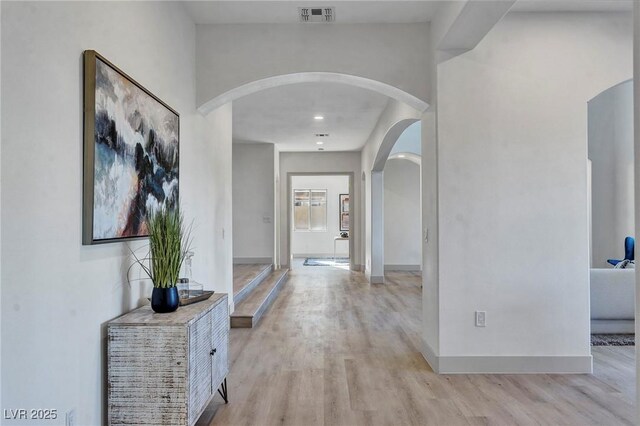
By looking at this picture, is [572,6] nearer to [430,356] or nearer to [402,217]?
[430,356]

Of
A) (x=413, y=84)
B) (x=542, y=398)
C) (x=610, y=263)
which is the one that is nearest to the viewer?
(x=542, y=398)

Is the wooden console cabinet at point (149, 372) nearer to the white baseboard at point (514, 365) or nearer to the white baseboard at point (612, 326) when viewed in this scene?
the white baseboard at point (514, 365)

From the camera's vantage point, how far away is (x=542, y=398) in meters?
2.73

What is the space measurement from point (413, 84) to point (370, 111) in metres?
2.52

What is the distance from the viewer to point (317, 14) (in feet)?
10.6

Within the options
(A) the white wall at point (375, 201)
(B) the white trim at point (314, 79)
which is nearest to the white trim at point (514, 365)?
(B) the white trim at point (314, 79)

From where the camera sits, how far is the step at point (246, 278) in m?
5.36

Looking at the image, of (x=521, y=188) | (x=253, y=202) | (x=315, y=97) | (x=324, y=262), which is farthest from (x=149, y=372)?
(x=324, y=262)

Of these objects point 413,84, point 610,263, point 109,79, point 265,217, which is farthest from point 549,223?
point 265,217

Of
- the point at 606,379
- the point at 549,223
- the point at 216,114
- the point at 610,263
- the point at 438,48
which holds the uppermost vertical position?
the point at 438,48

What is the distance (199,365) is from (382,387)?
141 cm

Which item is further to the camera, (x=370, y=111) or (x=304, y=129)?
(x=304, y=129)

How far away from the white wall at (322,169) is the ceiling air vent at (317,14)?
6084 mm

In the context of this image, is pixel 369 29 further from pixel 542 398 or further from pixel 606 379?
pixel 606 379
